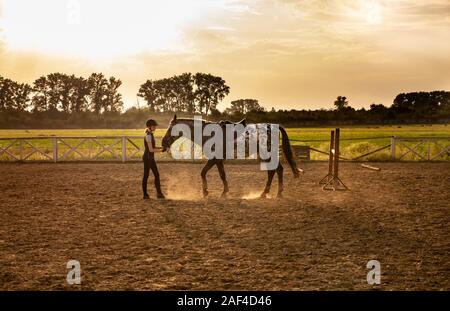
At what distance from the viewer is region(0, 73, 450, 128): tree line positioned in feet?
298

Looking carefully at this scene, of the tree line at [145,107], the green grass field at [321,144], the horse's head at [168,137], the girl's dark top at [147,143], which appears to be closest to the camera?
the girl's dark top at [147,143]

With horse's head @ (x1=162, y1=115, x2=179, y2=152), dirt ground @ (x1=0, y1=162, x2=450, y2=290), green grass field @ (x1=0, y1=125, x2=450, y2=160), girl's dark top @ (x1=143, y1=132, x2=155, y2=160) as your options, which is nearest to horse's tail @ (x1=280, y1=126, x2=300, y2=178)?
dirt ground @ (x1=0, y1=162, x2=450, y2=290)

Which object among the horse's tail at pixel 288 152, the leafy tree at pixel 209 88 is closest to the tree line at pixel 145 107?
→ the leafy tree at pixel 209 88

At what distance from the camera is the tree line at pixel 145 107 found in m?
90.7

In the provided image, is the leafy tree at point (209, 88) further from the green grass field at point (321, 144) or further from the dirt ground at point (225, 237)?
the dirt ground at point (225, 237)

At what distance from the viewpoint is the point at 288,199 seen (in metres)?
12.7

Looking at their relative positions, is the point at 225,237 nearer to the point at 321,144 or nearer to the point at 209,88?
the point at 321,144

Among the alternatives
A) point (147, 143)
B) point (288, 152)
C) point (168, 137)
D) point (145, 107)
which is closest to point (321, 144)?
point (288, 152)

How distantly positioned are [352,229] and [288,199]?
3.71 meters

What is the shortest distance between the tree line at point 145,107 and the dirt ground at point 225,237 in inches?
2854

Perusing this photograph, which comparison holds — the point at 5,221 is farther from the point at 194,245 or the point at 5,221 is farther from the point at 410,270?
the point at 410,270

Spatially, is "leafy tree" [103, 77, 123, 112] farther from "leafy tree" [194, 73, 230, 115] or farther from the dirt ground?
the dirt ground

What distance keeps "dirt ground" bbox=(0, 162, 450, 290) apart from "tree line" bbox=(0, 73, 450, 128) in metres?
72.5

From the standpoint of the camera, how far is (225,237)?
27.4 ft
